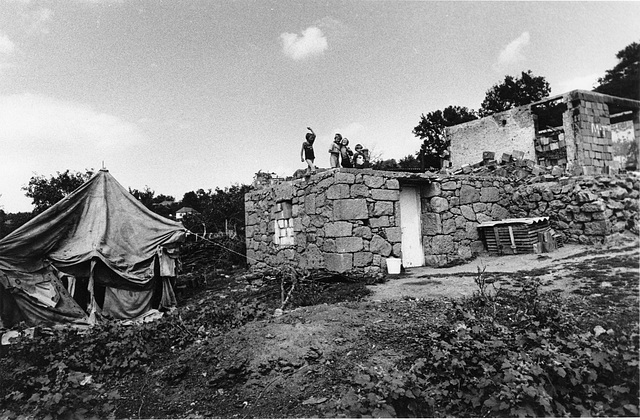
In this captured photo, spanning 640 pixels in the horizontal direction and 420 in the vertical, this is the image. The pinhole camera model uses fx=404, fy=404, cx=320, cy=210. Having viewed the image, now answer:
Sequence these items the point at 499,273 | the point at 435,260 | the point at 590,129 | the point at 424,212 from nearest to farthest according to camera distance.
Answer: the point at 499,273 < the point at 435,260 < the point at 424,212 < the point at 590,129

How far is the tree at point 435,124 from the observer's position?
74.6ft

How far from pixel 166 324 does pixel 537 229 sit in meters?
7.13

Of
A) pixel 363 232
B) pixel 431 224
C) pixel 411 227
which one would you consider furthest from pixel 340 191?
pixel 431 224

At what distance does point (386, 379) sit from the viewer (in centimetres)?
303

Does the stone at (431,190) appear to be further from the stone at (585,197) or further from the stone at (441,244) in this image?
the stone at (585,197)

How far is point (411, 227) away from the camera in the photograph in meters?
8.67

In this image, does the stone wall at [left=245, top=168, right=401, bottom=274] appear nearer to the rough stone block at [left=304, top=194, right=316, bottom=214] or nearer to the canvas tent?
the rough stone block at [left=304, top=194, right=316, bottom=214]

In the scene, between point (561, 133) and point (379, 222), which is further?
point (561, 133)

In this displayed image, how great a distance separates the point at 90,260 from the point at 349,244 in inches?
174

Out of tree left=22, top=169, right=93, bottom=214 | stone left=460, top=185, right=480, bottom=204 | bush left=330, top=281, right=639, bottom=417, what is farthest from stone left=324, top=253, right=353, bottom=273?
tree left=22, top=169, right=93, bottom=214

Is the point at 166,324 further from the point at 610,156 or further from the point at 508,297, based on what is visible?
the point at 610,156

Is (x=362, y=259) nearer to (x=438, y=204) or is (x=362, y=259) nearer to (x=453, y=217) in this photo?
(x=438, y=204)

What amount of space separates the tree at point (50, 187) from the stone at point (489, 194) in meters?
11.4

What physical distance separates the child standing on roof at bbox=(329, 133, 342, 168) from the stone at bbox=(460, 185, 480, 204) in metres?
2.91
